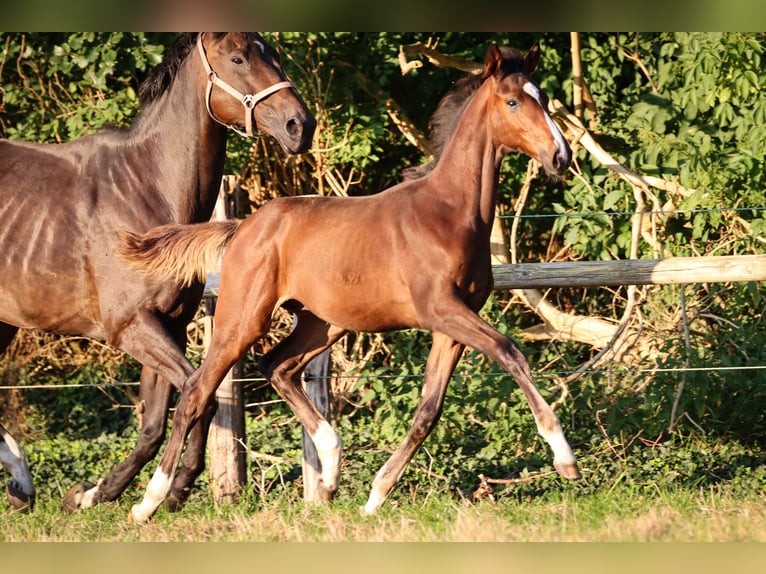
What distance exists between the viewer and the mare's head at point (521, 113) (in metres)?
4.41

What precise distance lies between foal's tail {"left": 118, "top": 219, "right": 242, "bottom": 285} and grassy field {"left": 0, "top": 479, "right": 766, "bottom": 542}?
3.89 feet

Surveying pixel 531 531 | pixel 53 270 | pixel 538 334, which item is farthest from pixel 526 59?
pixel 538 334

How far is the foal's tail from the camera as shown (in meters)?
4.86

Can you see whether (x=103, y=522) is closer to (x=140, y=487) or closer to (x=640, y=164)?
(x=140, y=487)

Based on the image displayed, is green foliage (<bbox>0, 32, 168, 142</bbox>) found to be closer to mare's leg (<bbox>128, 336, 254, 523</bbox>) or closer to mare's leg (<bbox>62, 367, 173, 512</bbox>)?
mare's leg (<bbox>62, 367, 173, 512</bbox>)

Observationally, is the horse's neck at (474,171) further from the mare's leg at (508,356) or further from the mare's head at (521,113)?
the mare's leg at (508,356)

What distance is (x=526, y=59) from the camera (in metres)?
4.71

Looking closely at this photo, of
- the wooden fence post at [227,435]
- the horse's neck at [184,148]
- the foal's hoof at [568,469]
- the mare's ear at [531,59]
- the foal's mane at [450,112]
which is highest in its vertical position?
the mare's ear at [531,59]

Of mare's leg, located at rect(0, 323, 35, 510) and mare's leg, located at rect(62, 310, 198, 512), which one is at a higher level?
mare's leg, located at rect(62, 310, 198, 512)

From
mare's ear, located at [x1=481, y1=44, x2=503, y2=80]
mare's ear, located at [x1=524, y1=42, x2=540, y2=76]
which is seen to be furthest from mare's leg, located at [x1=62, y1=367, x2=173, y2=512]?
mare's ear, located at [x1=524, y1=42, x2=540, y2=76]

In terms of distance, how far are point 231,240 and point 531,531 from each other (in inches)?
82.4

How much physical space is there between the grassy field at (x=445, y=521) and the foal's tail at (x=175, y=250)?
1187 mm

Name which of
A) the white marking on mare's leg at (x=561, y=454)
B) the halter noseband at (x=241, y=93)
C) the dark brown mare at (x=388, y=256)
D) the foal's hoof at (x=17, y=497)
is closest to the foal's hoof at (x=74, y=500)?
the foal's hoof at (x=17, y=497)

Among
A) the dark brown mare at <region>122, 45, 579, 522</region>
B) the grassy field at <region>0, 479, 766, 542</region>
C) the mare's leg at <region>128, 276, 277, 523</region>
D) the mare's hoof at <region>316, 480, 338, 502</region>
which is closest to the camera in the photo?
the grassy field at <region>0, 479, 766, 542</region>
